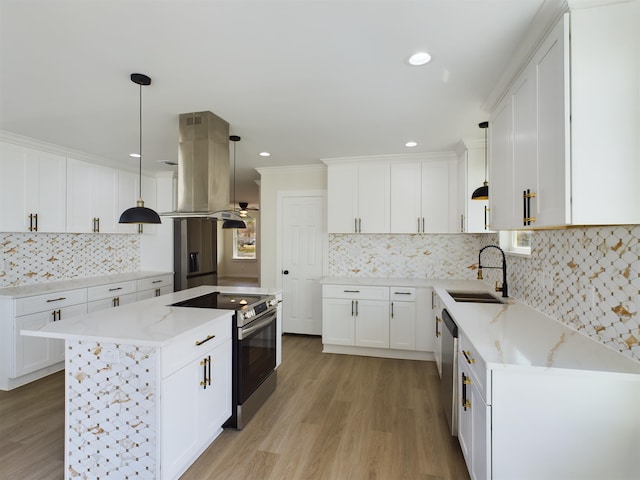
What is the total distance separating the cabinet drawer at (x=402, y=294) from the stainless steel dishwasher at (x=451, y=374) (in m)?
1.32

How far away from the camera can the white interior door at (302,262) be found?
15.5ft

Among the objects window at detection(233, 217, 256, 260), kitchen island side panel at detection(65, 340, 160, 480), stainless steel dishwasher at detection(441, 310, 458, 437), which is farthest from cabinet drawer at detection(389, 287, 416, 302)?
Result: window at detection(233, 217, 256, 260)

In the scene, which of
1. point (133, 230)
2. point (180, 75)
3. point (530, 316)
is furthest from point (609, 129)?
point (133, 230)

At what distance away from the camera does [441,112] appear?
2.75 meters

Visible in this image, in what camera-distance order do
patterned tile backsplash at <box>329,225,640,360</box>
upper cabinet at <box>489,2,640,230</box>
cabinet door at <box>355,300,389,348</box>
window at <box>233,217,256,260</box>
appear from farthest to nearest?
1. window at <box>233,217,256,260</box>
2. cabinet door at <box>355,300,389,348</box>
3. patterned tile backsplash at <box>329,225,640,360</box>
4. upper cabinet at <box>489,2,640,230</box>

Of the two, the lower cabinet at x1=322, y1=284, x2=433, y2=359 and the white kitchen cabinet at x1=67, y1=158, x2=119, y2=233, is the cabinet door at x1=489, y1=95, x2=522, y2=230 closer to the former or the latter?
the lower cabinet at x1=322, y1=284, x2=433, y2=359

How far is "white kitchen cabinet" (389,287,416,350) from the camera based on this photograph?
387 cm

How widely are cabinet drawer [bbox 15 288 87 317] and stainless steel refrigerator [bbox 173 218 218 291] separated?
1471 mm

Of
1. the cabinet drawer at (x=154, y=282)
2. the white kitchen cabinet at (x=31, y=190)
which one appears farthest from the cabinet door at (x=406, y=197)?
the white kitchen cabinet at (x=31, y=190)

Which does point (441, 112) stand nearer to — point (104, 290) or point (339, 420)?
point (339, 420)

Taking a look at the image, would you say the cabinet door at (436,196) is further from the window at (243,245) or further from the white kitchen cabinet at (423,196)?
the window at (243,245)

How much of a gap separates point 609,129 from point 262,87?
193 centimetres

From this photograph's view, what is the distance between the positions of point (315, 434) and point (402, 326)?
5.99ft

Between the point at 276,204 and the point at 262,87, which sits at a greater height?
the point at 262,87
